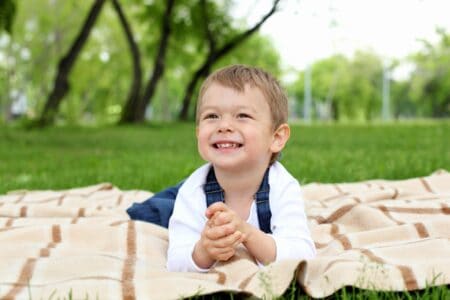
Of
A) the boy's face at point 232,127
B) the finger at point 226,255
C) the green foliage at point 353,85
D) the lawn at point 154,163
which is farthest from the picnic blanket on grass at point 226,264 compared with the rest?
the green foliage at point 353,85

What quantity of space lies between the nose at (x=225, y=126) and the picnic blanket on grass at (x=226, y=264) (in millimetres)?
551

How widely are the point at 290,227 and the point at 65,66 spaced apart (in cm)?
1414

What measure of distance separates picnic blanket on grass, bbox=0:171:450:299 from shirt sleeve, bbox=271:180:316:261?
14 cm

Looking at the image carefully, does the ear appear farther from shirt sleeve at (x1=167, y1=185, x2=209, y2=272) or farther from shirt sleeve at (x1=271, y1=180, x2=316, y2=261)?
shirt sleeve at (x1=167, y1=185, x2=209, y2=272)

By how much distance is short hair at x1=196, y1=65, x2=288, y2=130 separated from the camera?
114 inches

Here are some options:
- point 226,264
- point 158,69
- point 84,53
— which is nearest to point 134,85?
point 158,69

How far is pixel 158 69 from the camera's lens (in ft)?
70.5

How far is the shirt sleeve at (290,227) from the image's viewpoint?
2775 millimetres

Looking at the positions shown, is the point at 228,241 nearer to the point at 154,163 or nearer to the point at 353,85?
the point at 154,163

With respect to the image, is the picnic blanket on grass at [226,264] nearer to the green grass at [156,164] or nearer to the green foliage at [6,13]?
the green grass at [156,164]

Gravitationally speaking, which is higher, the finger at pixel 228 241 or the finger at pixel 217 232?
the finger at pixel 217 232

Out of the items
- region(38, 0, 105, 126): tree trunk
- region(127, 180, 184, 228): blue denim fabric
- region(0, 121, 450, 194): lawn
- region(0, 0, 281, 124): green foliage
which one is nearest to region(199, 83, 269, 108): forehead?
region(127, 180, 184, 228): blue denim fabric

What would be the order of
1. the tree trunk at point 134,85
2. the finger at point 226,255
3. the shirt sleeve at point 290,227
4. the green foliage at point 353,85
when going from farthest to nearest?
the green foliage at point 353,85 < the tree trunk at point 134,85 < the shirt sleeve at point 290,227 < the finger at point 226,255

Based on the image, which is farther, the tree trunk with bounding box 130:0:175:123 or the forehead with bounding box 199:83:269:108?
the tree trunk with bounding box 130:0:175:123
